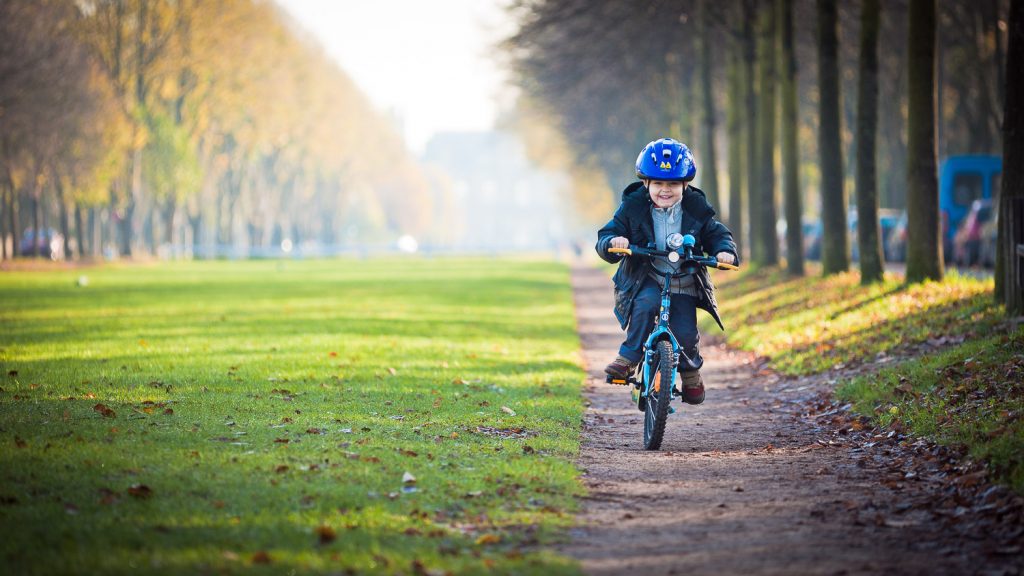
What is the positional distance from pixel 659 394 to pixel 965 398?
2.58m

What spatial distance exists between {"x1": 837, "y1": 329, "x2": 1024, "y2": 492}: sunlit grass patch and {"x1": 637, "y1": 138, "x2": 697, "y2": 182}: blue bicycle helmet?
2550mm

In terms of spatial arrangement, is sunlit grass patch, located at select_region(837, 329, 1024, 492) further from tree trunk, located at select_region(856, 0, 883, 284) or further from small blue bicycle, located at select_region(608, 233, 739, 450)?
tree trunk, located at select_region(856, 0, 883, 284)

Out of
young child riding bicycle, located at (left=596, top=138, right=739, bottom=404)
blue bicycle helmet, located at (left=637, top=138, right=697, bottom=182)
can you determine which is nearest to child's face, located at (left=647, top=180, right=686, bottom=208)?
young child riding bicycle, located at (left=596, top=138, right=739, bottom=404)

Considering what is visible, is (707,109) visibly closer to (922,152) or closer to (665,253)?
(922,152)

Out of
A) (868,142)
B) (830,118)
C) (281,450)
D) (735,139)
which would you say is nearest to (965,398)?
(281,450)

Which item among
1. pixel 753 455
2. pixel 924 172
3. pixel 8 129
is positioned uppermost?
pixel 8 129

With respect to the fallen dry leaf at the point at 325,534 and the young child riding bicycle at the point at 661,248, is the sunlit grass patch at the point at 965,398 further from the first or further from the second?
the fallen dry leaf at the point at 325,534

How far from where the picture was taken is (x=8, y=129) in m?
39.7

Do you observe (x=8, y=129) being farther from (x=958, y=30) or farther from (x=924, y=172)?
(x=924, y=172)

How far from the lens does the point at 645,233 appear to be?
28.5ft

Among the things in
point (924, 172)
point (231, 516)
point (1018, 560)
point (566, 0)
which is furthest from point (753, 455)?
point (566, 0)

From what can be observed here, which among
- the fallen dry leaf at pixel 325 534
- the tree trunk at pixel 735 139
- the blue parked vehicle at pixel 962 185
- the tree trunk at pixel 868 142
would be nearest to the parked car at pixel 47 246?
the tree trunk at pixel 735 139

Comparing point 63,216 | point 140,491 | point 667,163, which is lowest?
point 140,491

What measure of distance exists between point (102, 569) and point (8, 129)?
38375 mm
